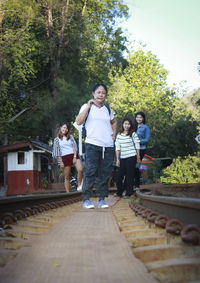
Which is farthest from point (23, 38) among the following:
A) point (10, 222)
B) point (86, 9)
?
point (10, 222)

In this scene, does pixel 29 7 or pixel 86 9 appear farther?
pixel 86 9

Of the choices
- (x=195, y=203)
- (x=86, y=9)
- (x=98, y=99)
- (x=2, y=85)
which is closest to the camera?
(x=195, y=203)

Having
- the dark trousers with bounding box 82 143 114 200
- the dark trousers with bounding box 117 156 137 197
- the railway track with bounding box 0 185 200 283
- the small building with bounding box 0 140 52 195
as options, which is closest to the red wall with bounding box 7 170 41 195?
the small building with bounding box 0 140 52 195

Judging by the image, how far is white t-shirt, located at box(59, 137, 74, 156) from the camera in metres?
10.3

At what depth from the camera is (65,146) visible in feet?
33.8

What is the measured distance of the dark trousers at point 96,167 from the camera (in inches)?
247

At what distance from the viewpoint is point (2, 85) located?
26.3 m

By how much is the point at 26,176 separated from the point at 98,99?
28518 mm

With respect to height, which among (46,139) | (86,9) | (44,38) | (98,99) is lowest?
(98,99)

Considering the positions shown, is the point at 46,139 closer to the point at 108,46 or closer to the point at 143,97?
the point at 108,46

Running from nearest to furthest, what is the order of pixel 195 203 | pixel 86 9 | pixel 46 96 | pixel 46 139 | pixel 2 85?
pixel 195 203 → pixel 2 85 → pixel 46 96 → pixel 86 9 → pixel 46 139

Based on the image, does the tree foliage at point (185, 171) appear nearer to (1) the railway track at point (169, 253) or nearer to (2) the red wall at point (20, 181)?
(2) the red wall at point (20, 181)

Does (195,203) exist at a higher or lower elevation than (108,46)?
lower

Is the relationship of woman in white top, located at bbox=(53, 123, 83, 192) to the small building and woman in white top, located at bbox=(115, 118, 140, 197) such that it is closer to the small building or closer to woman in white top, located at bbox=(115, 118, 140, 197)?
woman in white top, located at bbox=(115, 118, 140, 197)
